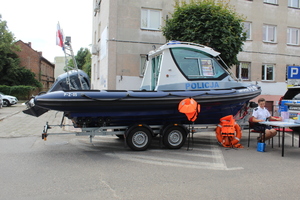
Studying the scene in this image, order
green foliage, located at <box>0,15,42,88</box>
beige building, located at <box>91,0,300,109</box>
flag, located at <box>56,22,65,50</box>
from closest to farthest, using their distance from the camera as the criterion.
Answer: flag, located at <box>56,22,65,50</box> < beige building, located at <box>91,0,300,109</box> < green foliage, located at <box>0,15,42,88</box>

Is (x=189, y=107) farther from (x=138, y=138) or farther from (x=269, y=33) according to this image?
(x=269, y=33)

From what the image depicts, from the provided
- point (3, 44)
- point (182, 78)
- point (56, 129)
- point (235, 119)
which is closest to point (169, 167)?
point (182, 78)

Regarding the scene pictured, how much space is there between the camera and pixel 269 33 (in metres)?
18.3

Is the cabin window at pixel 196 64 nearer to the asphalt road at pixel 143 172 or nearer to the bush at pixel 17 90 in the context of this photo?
the asphalt road at pixel 143 172

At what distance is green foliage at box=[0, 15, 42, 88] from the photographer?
35.4 metres

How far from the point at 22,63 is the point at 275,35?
118 feet

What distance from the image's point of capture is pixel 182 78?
762 centimetres

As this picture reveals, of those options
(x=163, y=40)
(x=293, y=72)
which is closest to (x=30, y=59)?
(x=163, y=40)

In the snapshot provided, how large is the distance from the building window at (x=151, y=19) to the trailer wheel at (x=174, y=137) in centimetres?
926

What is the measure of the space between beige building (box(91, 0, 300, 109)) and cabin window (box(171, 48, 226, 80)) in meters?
6.85

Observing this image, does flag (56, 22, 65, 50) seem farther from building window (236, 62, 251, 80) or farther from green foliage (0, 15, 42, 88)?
green foliage (0, 15, 42, 88)

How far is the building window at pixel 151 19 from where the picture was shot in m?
15.1

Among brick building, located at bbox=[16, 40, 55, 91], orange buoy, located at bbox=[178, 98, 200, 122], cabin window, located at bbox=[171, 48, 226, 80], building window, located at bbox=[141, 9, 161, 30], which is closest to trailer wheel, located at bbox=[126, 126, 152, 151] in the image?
orange buoy, located at bbox=[178, 98, 200, 122]

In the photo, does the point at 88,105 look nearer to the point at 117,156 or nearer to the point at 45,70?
the point at 117,156
